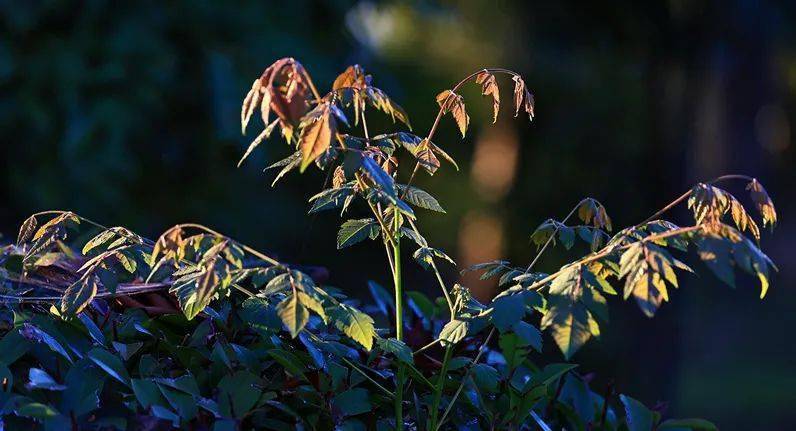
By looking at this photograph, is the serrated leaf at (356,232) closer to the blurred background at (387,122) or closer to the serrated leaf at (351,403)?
the serrated leaf at (351,403)

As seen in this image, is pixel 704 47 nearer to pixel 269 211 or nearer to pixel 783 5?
pixel 783 5

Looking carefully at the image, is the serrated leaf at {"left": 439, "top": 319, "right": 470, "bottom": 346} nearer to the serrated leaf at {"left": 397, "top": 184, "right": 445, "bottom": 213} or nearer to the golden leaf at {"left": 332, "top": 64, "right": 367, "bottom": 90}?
the serrated leaf at {"left": 397, "top": 184, "right": 445, "bottom": 213}

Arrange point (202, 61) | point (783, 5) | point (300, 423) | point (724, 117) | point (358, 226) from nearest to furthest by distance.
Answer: point (300, 423) < point (358, 226) < point (202, 61) < point (783, 5) < point (724, 117)

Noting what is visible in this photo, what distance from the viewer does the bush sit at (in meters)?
1.31

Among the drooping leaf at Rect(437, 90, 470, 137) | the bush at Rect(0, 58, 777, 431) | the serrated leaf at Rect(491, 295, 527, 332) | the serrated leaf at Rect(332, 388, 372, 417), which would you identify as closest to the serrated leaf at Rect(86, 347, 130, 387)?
the bush at Rect(0, 58, 777, 431)

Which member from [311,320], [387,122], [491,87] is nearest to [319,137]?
[491,87]

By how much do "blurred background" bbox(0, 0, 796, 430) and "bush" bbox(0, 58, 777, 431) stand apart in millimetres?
723

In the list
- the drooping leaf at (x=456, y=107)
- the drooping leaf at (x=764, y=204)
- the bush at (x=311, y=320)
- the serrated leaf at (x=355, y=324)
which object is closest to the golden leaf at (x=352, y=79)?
the bush at (x=311, y=320)

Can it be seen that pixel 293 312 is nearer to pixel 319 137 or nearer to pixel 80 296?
pixel 319 137

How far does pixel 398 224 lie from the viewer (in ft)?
5.24

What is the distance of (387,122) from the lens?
9.68 m

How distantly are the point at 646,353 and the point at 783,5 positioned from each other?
243cm

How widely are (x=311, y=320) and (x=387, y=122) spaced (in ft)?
26.1

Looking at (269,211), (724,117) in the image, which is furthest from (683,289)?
(269,211)
